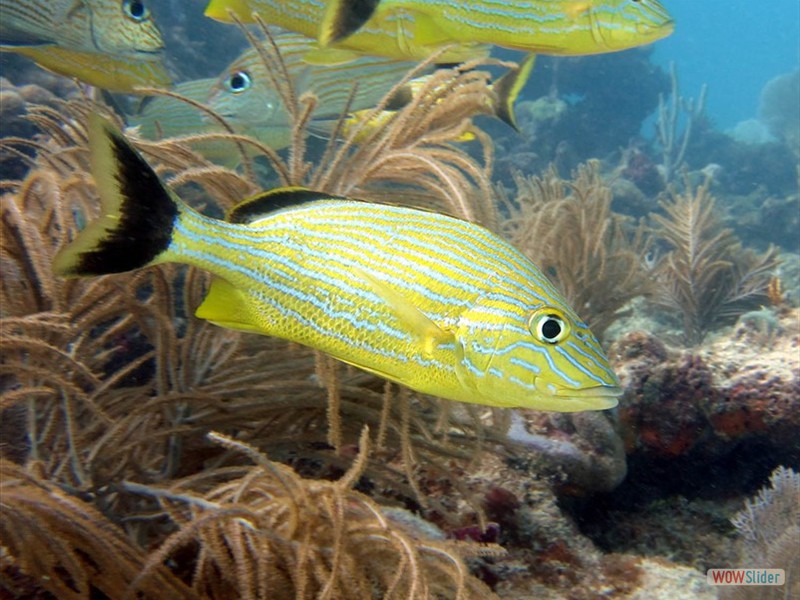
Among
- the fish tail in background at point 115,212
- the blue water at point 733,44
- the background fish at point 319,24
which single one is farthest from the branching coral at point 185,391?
the blue water at point 733,44

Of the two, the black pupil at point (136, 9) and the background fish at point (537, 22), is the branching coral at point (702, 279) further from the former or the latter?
the black pupil at point (136, 9)

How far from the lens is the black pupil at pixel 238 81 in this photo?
3779 millimetres

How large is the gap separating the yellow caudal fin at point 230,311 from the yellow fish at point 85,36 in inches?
86.2

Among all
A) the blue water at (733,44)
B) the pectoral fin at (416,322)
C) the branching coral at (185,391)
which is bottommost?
the branching coral at (185,391)

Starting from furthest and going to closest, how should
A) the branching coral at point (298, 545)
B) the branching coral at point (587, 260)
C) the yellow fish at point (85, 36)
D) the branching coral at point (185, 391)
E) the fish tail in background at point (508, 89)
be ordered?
the branching coral at point (587, 260)
the fish tail in background at point (508, 89)
the yellow fish at point (85, 36)
the branching coral at point (185, 391)
the branching coral at point (298, 545)

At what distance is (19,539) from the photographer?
1810mm

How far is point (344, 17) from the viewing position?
1.99 metres

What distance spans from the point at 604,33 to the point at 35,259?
2521mm

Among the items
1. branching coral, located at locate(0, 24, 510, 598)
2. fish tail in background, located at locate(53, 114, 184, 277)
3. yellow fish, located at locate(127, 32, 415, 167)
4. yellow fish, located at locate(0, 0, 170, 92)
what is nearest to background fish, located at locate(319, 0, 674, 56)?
branching coral, located at locate(0, 24, 510, 598)

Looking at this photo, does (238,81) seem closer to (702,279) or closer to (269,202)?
(269,202)

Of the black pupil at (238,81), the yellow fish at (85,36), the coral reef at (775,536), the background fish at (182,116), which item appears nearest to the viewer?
the yellow fish at (85,36)

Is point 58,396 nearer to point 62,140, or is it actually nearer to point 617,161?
point 62,140

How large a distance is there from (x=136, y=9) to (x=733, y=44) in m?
153

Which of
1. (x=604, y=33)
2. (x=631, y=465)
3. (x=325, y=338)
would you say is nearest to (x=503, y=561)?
(x=631, y=465)
